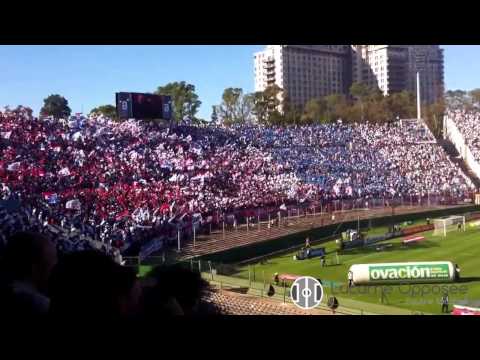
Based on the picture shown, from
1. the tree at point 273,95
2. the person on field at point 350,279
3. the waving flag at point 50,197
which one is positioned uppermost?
the tree at point 273,95

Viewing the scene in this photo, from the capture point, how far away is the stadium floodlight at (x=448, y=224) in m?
8.27

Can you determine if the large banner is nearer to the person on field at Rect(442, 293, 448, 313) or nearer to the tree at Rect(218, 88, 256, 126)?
the person on field at Rect(442, 293, 448, 313)

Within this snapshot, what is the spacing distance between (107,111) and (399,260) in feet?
14.0

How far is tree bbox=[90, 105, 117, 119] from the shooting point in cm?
595

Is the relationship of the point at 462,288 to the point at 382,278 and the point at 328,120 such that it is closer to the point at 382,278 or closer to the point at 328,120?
the point at 382,278

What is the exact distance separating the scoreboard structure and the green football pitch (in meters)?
2.62

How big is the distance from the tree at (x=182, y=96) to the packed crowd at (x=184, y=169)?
0.95m

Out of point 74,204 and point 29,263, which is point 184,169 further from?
point 29,263

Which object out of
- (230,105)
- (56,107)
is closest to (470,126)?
(230,105)

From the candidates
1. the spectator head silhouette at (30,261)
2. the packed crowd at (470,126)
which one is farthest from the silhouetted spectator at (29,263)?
the packed crowd at (470,126)

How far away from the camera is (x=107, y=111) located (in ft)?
20.4

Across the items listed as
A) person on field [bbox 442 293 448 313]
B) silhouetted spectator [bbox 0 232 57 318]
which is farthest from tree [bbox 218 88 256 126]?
silhouetted spectator [bbox 0 232 57 318]

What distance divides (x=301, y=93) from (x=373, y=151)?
1.73m

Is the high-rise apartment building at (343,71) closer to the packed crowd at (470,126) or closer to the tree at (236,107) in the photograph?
the tree at (236,107)
